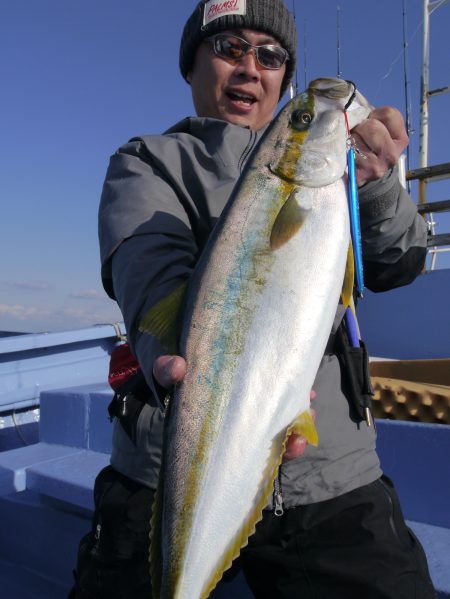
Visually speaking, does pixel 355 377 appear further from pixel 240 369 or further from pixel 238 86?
pixel 238 86

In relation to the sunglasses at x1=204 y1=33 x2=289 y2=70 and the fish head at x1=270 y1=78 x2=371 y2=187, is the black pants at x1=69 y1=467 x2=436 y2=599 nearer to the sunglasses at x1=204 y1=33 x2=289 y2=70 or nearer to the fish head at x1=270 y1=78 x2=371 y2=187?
the fish head at x1=270 y1=78 x2=371 y2=187

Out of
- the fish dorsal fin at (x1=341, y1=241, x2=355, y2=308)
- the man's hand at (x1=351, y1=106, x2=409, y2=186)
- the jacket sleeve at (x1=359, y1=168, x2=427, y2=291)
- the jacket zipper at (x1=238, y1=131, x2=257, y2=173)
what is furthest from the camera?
the jacket zipper at (x1=238, y1=131, x2=257, y2=173)

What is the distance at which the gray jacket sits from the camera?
5.27 feet

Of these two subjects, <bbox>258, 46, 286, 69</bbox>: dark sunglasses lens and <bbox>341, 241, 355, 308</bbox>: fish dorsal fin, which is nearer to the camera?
<bbox>341, 241, 355, 308</bbox>: fish dorsal fin

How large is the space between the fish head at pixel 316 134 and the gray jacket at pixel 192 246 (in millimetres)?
257

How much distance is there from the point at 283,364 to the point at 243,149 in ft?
3.49

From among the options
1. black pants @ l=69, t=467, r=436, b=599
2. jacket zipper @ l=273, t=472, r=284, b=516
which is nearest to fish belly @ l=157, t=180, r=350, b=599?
jacket zipper @ l=273, t=472, r=284, b=516

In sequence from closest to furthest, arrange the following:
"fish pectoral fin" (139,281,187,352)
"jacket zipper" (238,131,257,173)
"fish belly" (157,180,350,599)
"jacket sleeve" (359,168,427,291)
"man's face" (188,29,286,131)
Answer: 1. "fish belly" (157,180,350,599)
2. "fish pectoral fin" (139,281,187,352)
3. "jacket sleeve" (359,168,427,291)
4. "jacket zipper" (238,131,257,173)
5. "man's face" (188,29,286,131)

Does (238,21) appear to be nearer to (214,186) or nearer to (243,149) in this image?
(243,149)

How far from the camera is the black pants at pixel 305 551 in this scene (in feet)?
5.16

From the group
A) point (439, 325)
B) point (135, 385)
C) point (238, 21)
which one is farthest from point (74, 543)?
point (439, 325)

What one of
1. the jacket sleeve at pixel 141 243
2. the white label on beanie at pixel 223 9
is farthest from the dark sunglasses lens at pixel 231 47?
the jacket sleeve at pixel 141 243

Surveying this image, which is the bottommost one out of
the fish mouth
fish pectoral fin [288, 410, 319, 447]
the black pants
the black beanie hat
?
the black pants

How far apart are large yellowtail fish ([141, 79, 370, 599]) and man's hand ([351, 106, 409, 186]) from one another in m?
0.25
